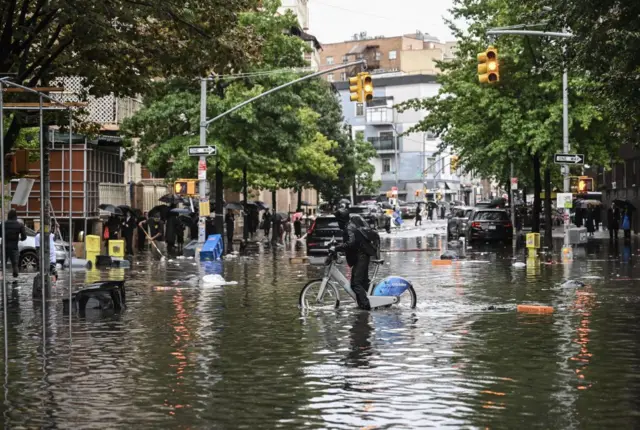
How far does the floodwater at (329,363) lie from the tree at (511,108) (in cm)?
2536

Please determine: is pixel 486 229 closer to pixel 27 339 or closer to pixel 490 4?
pixel 490 4

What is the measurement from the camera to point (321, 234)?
139ft

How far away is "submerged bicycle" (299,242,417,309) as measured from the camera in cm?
A: 1952

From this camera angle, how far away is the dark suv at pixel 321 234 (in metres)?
41.9

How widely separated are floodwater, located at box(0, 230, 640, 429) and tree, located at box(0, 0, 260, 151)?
455 centimetres

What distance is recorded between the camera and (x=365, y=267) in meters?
19.5

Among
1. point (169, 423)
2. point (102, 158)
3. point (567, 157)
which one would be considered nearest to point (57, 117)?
point (169, 423)

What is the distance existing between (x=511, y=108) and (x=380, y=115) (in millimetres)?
97844

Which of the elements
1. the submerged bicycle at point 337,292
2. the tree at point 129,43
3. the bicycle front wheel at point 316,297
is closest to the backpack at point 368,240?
the submerged bicycle at point 337,292

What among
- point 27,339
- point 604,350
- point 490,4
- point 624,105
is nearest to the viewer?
point 604,350

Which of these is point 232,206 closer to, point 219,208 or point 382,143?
point 219,208

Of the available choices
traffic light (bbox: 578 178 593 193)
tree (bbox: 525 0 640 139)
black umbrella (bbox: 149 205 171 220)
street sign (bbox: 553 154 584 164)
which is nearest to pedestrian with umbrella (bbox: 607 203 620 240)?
traffic light (bbox: 578 178 593 193)

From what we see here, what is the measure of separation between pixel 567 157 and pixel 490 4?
12.6 m

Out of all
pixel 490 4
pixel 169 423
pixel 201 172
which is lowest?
pixel 169 423
